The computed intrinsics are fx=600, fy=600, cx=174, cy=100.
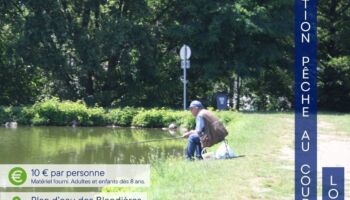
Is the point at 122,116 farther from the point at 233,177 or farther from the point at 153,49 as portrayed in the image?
the point at 233,177

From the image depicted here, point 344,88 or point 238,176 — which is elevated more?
point 344,88

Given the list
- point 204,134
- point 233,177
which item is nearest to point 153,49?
point 204,134

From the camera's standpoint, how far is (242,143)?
14781mm

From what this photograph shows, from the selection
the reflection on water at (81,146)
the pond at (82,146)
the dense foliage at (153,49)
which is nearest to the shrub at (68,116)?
the pond at (82,146)

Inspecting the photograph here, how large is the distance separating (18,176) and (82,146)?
8024 millimetres

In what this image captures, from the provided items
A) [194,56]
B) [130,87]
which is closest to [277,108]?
[194,56]

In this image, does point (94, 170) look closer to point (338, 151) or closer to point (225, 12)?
point (338, 151)

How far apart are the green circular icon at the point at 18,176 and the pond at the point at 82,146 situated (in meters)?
0.26

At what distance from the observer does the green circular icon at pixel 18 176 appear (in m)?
10.7

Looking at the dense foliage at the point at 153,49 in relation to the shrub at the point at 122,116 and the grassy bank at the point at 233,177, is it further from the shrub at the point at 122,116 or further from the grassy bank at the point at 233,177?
the grassy bank at the point at 233,177

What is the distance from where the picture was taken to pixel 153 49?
32.3m

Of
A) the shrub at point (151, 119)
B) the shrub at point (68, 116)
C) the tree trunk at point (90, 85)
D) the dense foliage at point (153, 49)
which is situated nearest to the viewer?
the shrub at point (151, 119)

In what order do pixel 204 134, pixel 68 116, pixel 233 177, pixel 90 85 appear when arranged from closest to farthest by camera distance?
pixel 233 177 → pixel 204 134 → pixel 68 116 → pixel 90 85

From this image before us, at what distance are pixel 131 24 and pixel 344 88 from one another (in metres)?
11.9
